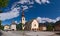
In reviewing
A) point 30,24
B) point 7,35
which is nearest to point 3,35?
point 7,35

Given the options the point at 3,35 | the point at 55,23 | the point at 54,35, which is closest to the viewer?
the point at 3,35

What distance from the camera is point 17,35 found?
47.6 feet

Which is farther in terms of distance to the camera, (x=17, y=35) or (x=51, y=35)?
(x=51, y=35)

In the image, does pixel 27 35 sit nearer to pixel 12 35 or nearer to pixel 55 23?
pixel 12 35

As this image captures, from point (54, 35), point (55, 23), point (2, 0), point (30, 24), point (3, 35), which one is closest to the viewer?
point (3, 35)

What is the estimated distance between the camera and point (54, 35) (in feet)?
50.5

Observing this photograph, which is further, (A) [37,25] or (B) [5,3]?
(A) [37,25]

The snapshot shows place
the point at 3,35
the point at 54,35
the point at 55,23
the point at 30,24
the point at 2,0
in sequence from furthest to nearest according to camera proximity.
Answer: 1. the point at 30,24
2. the point at 55,23
3. the point at 2,0
4. the point at 54,35
5. the point at 3,35

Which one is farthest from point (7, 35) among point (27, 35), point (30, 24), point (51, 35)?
point (30, 24)

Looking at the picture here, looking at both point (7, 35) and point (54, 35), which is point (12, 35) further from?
point (54, 35)

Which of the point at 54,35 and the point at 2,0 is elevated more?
the point at 2,0

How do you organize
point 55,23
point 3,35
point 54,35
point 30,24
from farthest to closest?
point 30,24 < point 55,23 < point 54,35 < point 3,35

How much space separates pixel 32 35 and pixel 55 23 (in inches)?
887

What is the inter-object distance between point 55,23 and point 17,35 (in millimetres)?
23259
